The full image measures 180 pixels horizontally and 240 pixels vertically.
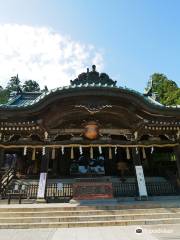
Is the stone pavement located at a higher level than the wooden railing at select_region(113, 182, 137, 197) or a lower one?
lower

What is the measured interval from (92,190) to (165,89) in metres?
27.1

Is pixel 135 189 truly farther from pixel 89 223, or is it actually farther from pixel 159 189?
pixel 89 223

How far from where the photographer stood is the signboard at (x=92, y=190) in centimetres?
1148

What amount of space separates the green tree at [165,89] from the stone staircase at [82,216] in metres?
23.0

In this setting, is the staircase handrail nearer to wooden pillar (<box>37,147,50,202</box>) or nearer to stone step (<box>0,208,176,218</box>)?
wooden pillar (<box>37,147,50,202</box>)

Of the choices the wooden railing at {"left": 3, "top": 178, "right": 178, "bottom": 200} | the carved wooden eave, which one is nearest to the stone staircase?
the wooden railing at {"left": 3, "top": 178, "right": 178, "bottom": 200}

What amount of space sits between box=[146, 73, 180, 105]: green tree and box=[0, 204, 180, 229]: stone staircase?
2301 centimetres

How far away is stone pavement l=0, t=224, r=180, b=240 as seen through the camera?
6.77 metres

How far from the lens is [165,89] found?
35.1m

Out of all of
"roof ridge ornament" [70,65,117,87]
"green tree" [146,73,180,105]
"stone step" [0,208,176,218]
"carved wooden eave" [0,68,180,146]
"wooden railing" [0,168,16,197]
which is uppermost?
"green tree" [146,73,180,105]

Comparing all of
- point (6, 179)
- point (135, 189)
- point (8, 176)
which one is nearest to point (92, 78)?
point (135, 189)

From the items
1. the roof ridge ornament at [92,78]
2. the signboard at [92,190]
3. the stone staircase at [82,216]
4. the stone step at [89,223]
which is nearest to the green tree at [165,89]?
the roof ridge ornament at [92,78]

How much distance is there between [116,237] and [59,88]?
685 centimetres

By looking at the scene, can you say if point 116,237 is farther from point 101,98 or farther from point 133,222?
point 101,98
